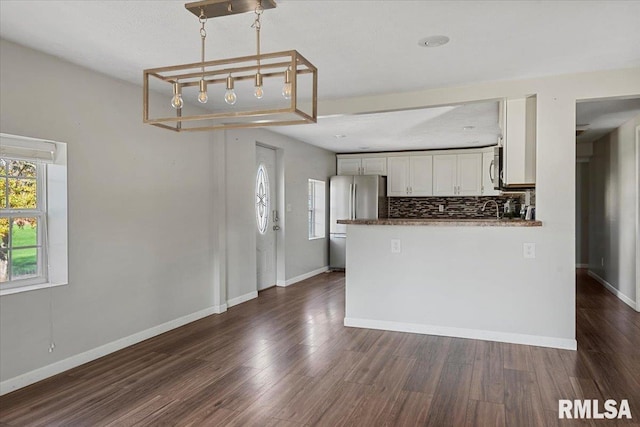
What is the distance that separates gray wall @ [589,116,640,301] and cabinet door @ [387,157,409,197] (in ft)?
10.2

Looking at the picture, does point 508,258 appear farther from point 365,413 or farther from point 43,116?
point 43,116

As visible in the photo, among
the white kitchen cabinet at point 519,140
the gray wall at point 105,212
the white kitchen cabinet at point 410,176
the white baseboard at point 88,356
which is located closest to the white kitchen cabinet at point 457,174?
the white kitchen cabinet at point 410,176

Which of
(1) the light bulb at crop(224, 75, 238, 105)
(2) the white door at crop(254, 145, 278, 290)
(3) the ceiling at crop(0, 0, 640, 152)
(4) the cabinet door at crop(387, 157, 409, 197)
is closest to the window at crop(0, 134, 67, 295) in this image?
(3) the ceiling at crop(0, 0, 640, 152)

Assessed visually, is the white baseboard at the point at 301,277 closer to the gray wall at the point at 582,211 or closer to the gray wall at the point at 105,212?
the gray wall at the point at 105,212

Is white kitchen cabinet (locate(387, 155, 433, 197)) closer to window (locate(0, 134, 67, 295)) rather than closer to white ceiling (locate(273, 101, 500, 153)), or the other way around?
white ceiling (locate(273, 101, 500, 153))

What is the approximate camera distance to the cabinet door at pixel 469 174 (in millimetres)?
7863

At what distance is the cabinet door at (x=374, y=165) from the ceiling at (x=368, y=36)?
452 cm

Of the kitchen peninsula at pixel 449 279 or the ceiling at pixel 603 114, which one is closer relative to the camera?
the kitchen peninsula at pixel 449 279

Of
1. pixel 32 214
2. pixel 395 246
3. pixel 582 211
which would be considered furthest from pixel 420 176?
pixel 32 214

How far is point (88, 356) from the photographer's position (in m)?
3.45

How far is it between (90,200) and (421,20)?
2.77m

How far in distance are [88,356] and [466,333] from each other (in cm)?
320

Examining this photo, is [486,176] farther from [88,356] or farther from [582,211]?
[88,356]

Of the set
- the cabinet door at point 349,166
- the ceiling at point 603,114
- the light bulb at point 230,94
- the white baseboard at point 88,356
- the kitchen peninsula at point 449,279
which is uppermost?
the ceiling at point 603,114
